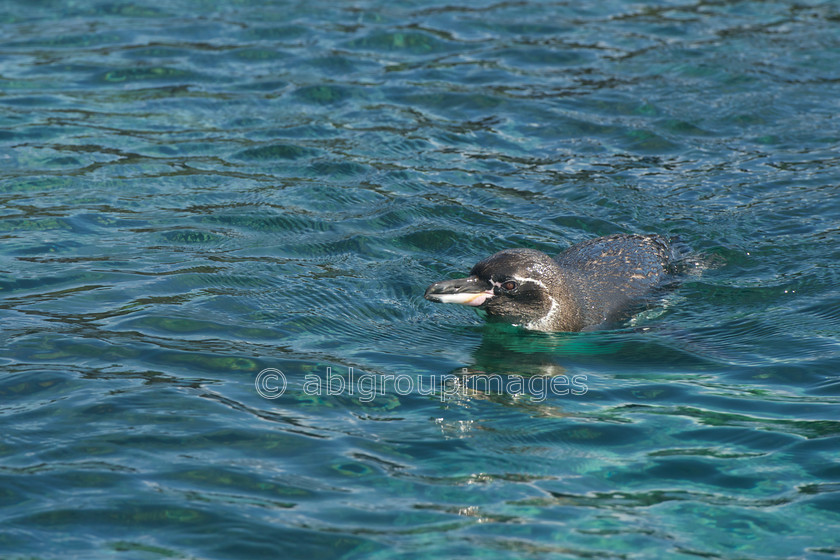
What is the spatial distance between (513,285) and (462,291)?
1.49 feet

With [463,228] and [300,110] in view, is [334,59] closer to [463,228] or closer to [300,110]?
[300,110]

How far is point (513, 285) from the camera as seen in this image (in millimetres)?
8031

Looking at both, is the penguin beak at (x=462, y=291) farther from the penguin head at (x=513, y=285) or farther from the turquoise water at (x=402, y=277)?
the turquoise water at (x=402, y=277)

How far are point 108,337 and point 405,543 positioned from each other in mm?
3484

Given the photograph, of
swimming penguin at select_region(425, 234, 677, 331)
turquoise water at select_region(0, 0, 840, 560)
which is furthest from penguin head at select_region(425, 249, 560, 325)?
turquoise water at select_region(0, 0, 840, 560)

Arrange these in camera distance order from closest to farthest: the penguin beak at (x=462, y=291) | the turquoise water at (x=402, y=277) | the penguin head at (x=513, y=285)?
1. the turquoise water at (x=402, y=277)
2. the penguin beak at (x=462, y=291)
3. the penguin head at (x=513, y=285)

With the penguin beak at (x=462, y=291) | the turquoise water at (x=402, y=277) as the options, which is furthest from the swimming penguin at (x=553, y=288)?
the turquoise water at (x=402, y=277)

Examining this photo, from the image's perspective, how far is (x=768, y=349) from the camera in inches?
309

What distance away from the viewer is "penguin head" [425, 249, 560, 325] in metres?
8.01

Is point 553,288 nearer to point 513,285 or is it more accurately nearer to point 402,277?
point 513,285

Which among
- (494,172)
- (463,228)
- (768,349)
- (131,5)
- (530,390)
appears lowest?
(530,390)

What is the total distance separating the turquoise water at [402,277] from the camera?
5527mm

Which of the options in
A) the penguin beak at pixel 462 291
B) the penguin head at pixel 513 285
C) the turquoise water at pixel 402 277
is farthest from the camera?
the penguin head at pixel 513 285

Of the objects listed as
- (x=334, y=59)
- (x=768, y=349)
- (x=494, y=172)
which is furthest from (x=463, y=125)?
(x=768, y=349)
